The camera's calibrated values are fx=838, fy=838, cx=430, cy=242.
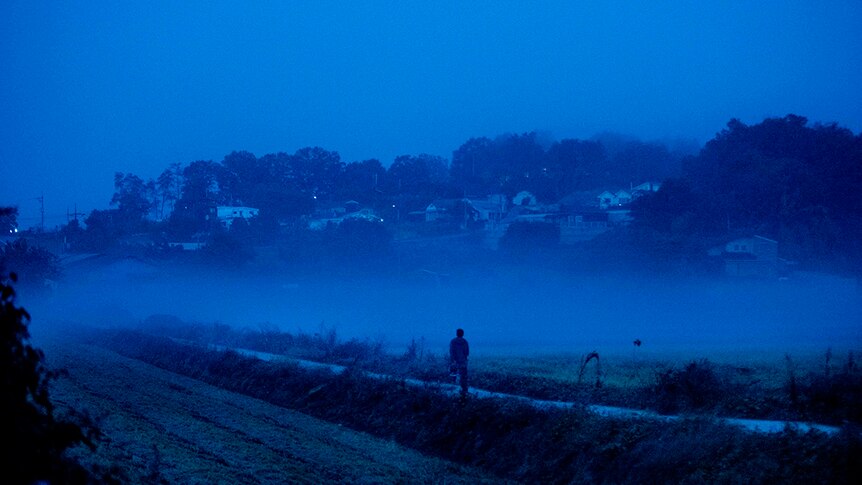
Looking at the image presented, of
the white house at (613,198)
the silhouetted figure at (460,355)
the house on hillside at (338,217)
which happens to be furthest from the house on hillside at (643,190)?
the silhouetted figure at (460,355)

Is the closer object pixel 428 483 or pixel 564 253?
pixel 428 483

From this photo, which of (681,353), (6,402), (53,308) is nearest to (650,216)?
(681,353)

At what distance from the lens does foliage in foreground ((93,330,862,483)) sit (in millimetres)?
12312

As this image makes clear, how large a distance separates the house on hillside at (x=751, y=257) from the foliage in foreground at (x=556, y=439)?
162 feet

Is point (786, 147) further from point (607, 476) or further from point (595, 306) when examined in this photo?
point (607, 476)

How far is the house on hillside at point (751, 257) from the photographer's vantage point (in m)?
66.8

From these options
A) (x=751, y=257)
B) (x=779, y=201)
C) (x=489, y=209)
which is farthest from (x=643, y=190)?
(x=751, y=257)

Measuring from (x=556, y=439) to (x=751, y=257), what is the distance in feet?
185

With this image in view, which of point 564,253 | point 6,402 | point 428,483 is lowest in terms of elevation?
point 428,483

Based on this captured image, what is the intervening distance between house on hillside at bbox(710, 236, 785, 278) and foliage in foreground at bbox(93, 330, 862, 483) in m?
49.5

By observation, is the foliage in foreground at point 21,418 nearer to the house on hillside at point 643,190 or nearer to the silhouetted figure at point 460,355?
the silhouetted figure at point 460,355

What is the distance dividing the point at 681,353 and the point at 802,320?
2431 centimetres

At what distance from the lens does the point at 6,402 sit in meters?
6.90

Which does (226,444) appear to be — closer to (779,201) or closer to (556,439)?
(556,439)
